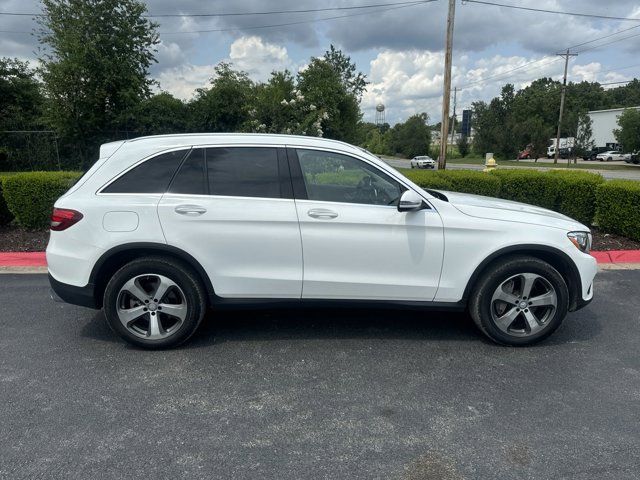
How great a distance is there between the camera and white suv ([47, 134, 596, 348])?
3846mm

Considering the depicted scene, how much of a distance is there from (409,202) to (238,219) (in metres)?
1.34

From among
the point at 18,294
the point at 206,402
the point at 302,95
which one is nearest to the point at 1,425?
the point at 206,402

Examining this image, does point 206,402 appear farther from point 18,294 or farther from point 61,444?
point 18,294

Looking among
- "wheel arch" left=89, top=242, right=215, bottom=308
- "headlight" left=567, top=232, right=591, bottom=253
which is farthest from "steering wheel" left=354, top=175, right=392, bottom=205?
"headlight" left=567, top=232, right=591, bottom=253

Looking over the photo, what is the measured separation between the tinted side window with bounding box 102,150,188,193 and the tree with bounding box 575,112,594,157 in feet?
186

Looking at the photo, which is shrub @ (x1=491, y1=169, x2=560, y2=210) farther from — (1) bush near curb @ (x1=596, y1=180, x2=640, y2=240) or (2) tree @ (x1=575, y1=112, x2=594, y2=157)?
(2) tree @ (x1=575, y1=112, x2=594, y2=157)

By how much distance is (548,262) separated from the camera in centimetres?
412

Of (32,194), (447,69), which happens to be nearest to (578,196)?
(32,194)

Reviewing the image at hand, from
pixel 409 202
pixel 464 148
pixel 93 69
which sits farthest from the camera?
pixel 464 148

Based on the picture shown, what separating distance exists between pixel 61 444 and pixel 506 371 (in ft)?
9.94

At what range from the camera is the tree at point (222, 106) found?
18031 millimetres

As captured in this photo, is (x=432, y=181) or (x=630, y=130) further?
(x=630, y=130)

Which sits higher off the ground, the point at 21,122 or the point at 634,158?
the point at 21,122

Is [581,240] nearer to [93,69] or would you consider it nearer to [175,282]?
[175,282]
